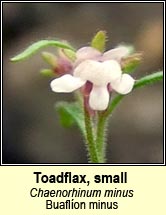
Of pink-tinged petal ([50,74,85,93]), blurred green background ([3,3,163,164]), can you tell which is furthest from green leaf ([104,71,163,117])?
blurred green background ([3,3,163,164])

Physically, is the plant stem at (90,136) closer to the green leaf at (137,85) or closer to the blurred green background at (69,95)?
the green leaf at (137,85)

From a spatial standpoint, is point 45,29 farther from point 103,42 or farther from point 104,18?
point 103,42

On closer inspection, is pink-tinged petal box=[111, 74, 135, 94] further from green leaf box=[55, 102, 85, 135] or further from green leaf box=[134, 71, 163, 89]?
green leaf box=[55, 102, 85, 135]

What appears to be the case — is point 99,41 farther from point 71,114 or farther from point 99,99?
point 71,114

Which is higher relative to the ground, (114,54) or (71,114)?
(114,54)

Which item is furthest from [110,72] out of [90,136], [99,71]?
[90,136]

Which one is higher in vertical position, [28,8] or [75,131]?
[28,8]

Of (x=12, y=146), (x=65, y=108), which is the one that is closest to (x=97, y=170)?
(x=65, y=108)
